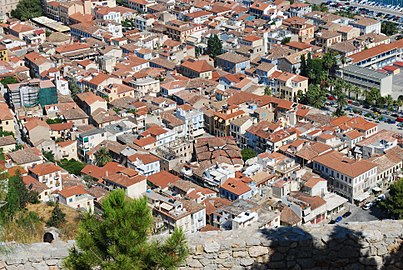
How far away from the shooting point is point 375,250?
4.95 m

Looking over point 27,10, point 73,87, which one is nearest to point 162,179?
point 73,87

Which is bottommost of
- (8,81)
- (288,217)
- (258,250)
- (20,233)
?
(8,81)

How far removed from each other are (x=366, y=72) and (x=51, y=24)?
18661mm

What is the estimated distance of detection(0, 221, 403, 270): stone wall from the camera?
4.89 meters

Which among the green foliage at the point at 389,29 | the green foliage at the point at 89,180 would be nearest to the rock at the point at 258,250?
the green foliage at the point at 89,180

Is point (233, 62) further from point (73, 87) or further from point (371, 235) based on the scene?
point (371, 235)

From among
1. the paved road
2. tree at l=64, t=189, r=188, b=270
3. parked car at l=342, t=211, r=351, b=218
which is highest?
tree at l=64, t=189, r=188, b=270

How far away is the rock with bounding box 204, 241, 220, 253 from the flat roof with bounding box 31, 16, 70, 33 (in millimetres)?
35021

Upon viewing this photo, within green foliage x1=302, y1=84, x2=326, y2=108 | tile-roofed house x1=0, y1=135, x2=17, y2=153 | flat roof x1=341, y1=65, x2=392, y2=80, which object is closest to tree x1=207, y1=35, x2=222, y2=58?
flat roof x1=341, y1=65, x2=392, y2=80

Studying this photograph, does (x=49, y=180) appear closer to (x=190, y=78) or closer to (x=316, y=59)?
(x=190, y=78)

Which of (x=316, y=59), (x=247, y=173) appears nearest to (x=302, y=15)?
(x=316, y=59)

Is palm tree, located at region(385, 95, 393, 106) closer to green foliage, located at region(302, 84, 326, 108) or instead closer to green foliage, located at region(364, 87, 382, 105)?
green foliage, located at region(364, 87, 382, 105)

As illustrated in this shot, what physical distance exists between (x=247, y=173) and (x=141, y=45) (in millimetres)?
16148

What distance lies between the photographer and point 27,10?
41781mm
